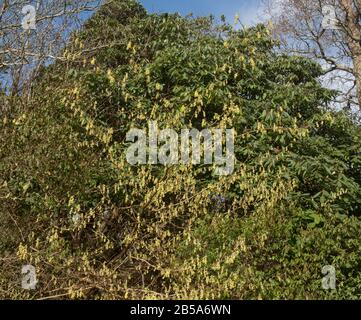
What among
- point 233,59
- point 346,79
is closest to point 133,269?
point 233,59

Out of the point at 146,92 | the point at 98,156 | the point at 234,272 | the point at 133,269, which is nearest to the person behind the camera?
the point at 234,272

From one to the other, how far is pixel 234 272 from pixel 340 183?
2.18 m

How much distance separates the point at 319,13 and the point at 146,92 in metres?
6.82

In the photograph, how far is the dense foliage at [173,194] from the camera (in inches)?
180

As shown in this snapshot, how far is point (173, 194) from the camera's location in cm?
527

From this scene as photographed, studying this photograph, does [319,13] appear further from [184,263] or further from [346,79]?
[184,263]

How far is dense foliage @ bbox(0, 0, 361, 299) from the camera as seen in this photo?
458 centimetres

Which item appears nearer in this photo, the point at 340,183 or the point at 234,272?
the point at 234,272

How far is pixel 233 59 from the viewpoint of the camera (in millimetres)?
6660

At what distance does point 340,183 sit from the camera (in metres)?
5.89
